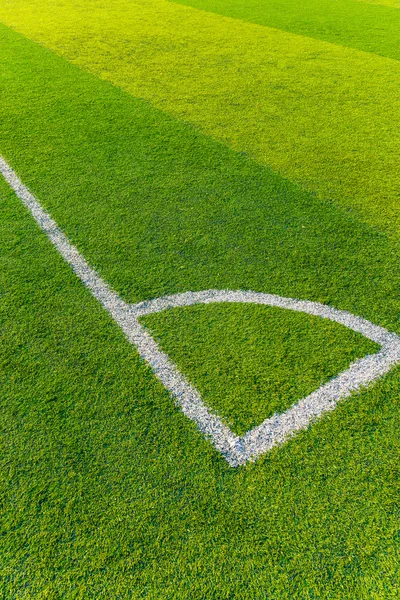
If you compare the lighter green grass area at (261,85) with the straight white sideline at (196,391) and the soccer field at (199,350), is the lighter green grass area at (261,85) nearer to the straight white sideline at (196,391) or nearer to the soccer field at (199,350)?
the soccer field at (199,350)

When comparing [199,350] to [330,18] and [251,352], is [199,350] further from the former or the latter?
[330,18]

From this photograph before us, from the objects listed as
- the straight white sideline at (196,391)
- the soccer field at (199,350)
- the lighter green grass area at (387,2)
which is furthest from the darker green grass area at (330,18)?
the straight white sideline at (196,391)

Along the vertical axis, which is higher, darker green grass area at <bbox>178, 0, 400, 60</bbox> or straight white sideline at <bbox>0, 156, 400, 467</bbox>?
darker green grass area at <bbox>178, 0, 400, 60</bbox>

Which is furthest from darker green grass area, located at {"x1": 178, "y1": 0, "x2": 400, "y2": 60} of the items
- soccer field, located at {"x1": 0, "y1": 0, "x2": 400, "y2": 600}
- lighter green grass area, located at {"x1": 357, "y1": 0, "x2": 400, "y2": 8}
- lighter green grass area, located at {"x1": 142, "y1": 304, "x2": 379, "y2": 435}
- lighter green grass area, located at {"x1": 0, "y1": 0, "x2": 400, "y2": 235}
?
lighter green grass area, located at {"x1": 142, "y1": 304, "x2": 379, "y2": 435}

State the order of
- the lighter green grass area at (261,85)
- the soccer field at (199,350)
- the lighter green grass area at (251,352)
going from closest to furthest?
1. the soccer field at (199,350)
2. the lighter green grass area at (251,352)
3. the lighter green grass area at (261,85)

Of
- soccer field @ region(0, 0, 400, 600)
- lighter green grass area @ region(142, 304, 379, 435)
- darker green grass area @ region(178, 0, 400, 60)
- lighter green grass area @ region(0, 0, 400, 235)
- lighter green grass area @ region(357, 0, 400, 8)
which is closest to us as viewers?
soccer field @ region(0, 0, 400, 600)

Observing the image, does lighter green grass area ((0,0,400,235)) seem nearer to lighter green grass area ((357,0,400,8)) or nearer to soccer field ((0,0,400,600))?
soccer field ((0,0,400,600))
